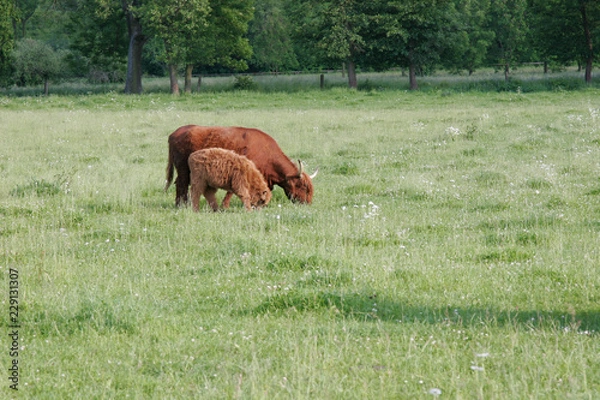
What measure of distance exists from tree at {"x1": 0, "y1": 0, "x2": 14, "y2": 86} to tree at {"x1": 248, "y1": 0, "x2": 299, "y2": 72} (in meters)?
32.9

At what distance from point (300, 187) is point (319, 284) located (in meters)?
5.88

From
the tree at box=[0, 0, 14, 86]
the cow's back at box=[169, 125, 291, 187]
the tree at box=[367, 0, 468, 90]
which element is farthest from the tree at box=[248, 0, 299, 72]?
the cow's back at box=[169, 125, 291, 187]

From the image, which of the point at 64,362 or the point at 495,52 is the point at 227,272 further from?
the point at 495,52

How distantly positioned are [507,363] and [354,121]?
69.4 feet

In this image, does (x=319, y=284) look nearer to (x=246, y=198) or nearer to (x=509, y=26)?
(x=246, y=198)

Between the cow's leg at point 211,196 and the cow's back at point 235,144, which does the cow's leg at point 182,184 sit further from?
the cow's leg at point 211,196

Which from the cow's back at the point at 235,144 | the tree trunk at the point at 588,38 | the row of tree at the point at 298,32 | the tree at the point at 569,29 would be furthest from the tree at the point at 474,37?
the cow's back at the point at 235,144

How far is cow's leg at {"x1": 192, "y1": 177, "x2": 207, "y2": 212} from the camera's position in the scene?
37.5 ft

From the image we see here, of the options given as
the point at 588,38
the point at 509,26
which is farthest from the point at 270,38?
the point at 588,38

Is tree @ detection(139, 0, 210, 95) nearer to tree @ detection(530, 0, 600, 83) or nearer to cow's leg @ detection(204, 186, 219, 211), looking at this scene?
tree @ detection(530, 0, 600, 83)

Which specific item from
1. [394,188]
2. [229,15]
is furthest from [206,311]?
[229,15]

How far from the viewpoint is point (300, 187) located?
12.7 metres

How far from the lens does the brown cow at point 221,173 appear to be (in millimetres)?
11336

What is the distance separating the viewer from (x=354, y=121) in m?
25.7
